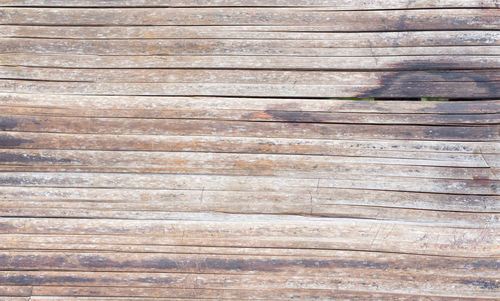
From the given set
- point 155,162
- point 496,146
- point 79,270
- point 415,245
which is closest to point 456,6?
point 496,146

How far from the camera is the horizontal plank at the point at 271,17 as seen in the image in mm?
1568

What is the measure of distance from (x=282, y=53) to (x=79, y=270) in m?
1.48

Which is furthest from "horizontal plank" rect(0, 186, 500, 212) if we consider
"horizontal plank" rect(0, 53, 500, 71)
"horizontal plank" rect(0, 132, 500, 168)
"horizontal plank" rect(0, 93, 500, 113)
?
"horizontal plank" rect(0, 53, 500, 71)

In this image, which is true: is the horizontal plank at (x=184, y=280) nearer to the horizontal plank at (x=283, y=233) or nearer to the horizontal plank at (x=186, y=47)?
the horizontal plank at (x=283, y=233)

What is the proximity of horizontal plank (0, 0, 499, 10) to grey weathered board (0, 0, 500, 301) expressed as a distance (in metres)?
0.01

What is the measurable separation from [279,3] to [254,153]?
778 mm

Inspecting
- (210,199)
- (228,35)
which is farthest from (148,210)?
(228,35)

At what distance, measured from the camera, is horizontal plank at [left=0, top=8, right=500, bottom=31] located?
5.15ft

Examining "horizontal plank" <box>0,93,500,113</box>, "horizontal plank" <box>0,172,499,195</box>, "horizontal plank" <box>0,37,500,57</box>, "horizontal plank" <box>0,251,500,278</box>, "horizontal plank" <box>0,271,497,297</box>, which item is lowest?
"horizontal plank" <box>0,271,497,297</box>

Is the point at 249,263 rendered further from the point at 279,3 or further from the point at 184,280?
the point at 279,3

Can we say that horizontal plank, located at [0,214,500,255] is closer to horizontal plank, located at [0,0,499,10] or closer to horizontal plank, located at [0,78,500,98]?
horizontal plank, located at [0,78,500,98]

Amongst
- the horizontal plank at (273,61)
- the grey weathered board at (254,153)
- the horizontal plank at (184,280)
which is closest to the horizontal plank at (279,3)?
the grey weathered board at (254,153)

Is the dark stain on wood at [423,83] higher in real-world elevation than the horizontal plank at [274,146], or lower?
higher

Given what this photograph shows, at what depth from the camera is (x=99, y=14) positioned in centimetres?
160
